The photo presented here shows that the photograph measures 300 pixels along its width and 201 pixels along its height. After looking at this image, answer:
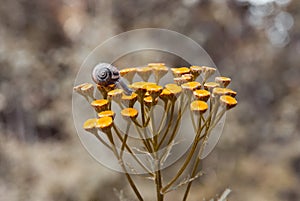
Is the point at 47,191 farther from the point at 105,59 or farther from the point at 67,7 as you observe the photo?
the point at 67,7

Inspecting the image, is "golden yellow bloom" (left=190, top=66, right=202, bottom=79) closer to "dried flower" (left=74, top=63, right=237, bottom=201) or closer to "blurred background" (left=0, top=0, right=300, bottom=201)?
"dried flower" (left=74, top=63, right=237, bottom=201)

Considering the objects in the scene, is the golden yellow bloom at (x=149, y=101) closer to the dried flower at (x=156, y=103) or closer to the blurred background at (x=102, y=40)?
the dried flower at (x=156, y=103)

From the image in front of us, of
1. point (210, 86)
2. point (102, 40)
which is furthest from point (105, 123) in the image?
point (102, 40)

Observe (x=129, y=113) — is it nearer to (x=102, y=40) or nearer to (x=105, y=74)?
(x=105, y=74)

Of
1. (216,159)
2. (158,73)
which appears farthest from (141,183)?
(158,73)

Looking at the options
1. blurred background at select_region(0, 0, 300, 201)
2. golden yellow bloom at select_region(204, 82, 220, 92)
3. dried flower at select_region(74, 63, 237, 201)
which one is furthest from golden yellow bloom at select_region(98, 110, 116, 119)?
blurred background at select_region(0, 0, 300, 201)

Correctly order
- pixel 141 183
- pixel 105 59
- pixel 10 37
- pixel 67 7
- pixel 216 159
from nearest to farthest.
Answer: pixel 105 59, pixel 141 183, pixel 216 159, pixel 10 37, pixel 67 7

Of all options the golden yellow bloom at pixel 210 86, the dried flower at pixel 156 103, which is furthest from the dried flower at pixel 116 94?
the golden yellow bloom at pixel 210 86
